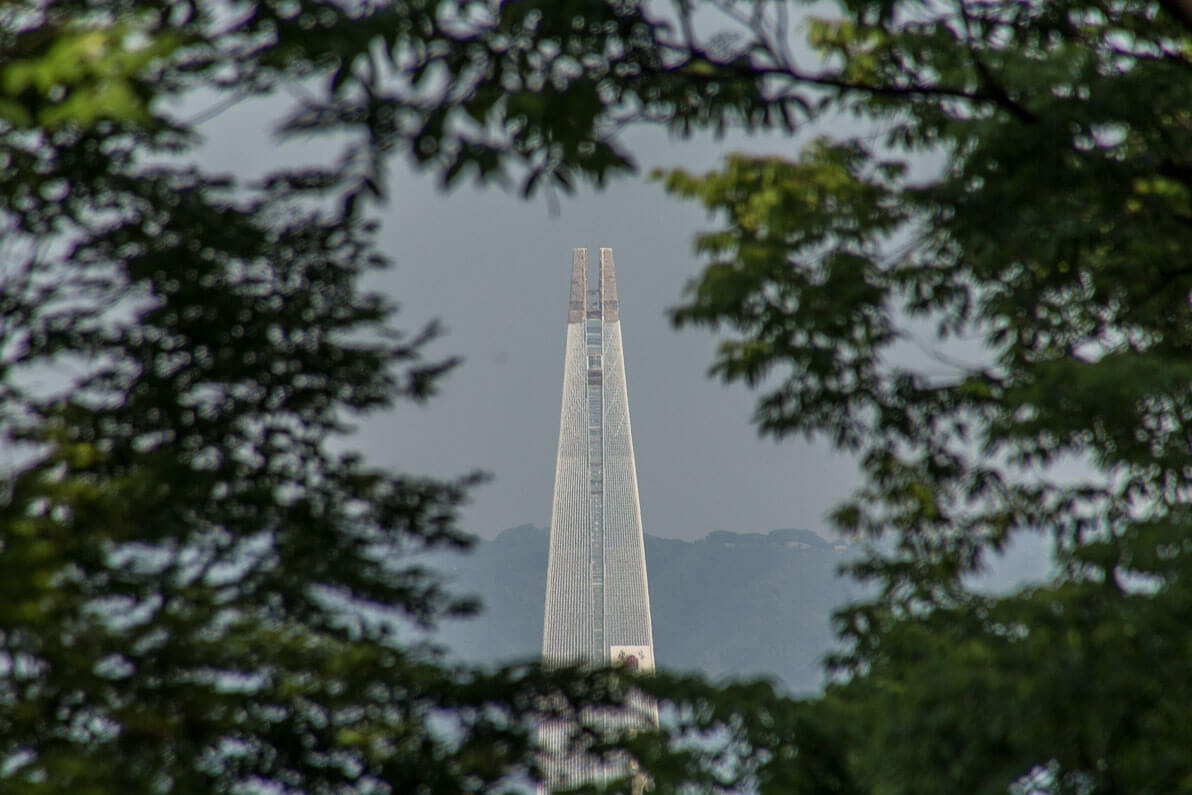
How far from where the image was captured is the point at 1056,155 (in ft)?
10.8

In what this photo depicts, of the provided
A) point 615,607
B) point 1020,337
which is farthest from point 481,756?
point 615,607

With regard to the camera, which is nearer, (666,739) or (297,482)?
(666,739)

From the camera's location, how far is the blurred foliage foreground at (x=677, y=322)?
7.98ft

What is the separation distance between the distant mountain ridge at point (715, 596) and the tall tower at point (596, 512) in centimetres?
4556

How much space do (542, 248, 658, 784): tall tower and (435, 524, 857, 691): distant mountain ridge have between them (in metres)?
45.6

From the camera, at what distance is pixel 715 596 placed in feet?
299

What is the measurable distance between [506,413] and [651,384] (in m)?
28.5

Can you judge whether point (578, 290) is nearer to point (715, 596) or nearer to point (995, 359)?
point (995, 359)

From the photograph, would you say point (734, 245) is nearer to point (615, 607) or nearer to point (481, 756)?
point (481, 756)

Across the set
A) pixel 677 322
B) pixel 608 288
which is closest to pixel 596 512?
pixel 608 288

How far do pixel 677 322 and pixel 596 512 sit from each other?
26512mm

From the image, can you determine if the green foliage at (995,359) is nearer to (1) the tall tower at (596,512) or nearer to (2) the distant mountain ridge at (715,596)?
(1) the tall tower at (596,512)

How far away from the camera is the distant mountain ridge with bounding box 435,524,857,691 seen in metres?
81.9

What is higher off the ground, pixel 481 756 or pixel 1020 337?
pixel 1020 337
